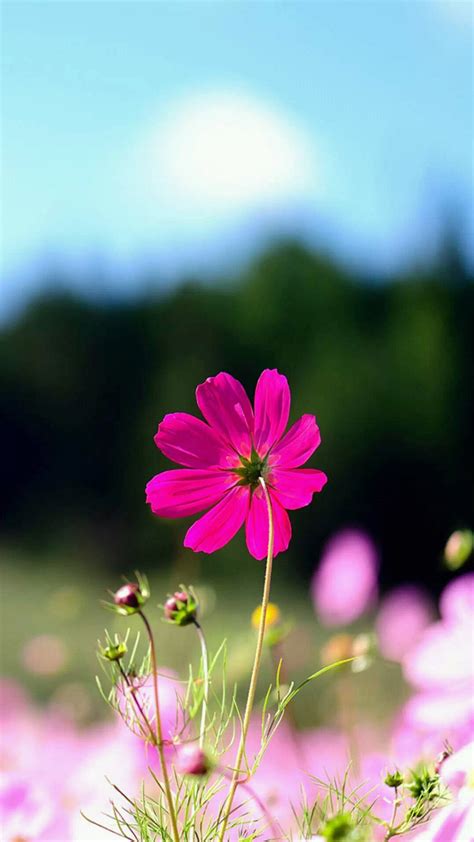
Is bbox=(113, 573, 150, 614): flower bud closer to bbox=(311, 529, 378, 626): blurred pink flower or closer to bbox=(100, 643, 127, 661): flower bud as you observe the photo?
bbox=(100, 643, 127, 661): flower bud

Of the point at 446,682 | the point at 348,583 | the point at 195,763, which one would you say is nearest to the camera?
the point at 195,763

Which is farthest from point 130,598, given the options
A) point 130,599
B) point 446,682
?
point 446,682

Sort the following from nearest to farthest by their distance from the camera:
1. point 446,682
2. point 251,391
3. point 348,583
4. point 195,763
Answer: point 195,763 → point 446,682 → point 348,583 → point 251,391

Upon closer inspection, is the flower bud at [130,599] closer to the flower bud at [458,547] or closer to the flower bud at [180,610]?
the flower bud at [180,610]

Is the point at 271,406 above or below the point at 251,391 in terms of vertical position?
below

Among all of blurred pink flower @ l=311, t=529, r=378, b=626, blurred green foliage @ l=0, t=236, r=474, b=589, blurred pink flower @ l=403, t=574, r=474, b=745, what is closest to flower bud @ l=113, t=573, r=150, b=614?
blurred pink flower @ l=403, t=574, r=474, b=745

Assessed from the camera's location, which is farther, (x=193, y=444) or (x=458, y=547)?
(x=458, y=547)

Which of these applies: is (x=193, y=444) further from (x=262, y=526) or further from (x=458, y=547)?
(x=458, y=547)
